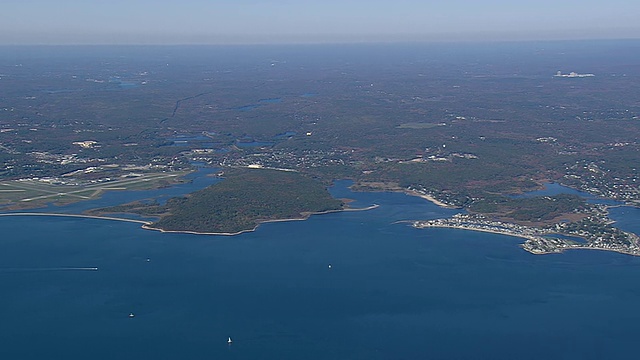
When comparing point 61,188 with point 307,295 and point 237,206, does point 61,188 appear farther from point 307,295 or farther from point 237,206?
point 307,295

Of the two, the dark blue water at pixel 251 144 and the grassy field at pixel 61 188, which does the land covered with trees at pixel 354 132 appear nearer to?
the dark blue water at pixel 251 144

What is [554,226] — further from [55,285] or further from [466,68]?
[466,68]

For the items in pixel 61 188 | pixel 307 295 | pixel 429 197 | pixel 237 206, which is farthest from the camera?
pixel 61 188

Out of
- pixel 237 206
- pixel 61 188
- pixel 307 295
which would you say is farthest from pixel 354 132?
pixel 307 295

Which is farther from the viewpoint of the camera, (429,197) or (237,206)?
(429,197)

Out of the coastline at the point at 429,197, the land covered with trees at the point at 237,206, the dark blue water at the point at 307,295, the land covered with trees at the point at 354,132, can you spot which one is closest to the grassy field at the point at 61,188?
the land covered with trees at the point at 354,132

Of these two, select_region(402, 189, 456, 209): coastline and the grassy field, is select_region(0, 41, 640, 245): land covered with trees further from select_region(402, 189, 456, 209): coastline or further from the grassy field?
the grassy field

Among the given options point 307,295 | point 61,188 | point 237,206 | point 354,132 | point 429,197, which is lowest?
point 354,132

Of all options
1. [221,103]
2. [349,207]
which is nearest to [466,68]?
[221,103]
